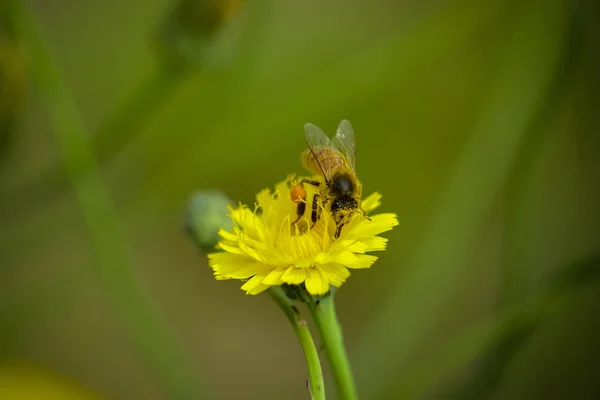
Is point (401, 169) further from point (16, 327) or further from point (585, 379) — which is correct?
point (16, 327)

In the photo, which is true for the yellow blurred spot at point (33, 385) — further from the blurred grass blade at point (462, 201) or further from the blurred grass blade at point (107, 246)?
the blurred grass blade at point (462, 201)

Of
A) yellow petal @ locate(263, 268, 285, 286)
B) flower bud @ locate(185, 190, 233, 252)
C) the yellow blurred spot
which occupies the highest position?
flower bud @ locate(185, 190, 233, 252)

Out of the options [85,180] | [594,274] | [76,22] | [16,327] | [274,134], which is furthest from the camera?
[76,22]

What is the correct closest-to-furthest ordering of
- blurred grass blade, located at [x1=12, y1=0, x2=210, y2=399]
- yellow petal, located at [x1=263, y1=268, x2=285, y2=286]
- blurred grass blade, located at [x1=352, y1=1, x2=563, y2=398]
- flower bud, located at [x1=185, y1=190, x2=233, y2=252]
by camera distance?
yellow petal, located at [x1=263, y1=268, x2=285, y2=286] → flower bud, located at [x1=185, y1=190, x2=233, y2=252] → blurred grass blade, located at [x1=12, y1=0, x2=210, y2=399] → blurred grass blade, located at [x1=352, y1=1, x2=563, y2=398]

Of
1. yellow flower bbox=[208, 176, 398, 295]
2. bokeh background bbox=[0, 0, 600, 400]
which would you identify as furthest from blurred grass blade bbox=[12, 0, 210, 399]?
yellow flower bbox=[208, 176, 398, 295]

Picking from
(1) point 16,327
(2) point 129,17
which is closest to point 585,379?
(1) point 16,327

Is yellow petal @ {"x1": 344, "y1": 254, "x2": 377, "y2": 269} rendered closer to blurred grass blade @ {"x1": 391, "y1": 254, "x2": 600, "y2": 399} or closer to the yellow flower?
the yellow flower
